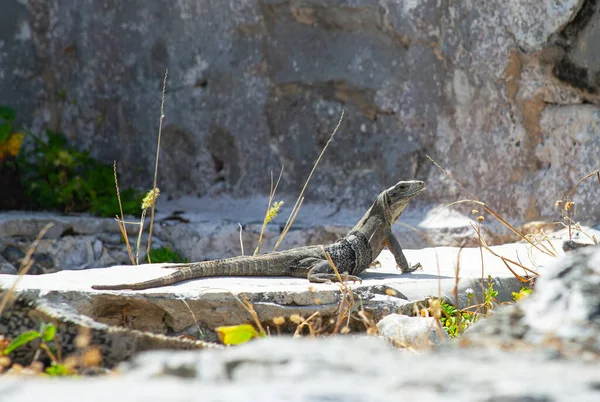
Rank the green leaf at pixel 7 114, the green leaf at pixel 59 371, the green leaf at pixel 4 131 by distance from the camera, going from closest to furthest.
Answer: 1. the green leaf at pixel 59 371
2. the green leaf at pixel 4 131
3. the green leaf at pixel 7 114

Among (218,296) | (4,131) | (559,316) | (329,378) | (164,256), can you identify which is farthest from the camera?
(4,131)

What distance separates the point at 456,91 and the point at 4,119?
4.93 meters

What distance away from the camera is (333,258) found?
223 inches

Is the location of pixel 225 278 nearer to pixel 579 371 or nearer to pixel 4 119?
pixel 579 371

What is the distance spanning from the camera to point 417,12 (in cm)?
794

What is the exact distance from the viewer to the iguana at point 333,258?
5307mm

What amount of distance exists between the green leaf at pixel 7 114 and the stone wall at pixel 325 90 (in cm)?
74

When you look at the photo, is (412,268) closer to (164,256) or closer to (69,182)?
(164,256)

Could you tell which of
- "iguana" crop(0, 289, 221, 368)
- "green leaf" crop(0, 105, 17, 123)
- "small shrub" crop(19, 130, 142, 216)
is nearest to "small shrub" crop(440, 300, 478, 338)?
"iguana" crop(0, 289, 221, 368)

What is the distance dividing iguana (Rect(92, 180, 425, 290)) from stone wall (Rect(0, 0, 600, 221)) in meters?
2.09

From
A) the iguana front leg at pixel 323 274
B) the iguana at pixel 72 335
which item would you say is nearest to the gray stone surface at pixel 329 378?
the iguana at pixel 72 335

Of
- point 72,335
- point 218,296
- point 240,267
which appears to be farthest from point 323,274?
point 72,335

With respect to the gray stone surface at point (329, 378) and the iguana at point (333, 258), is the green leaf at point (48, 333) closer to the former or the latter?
Answer: the gray stone surface at point (329, 378)

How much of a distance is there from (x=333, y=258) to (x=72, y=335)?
2510 mm
